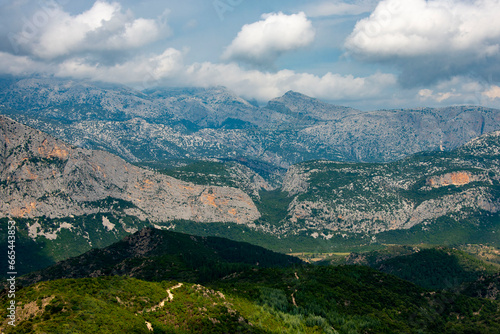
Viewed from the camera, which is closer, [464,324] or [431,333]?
[431,333]

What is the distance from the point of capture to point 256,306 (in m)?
123

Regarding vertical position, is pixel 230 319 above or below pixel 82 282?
below

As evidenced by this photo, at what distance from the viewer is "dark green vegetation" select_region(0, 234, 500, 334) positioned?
87.9 m

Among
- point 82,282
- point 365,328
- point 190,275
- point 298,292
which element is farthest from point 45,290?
point 190,275

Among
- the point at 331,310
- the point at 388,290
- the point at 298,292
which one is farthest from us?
the point at 388,290

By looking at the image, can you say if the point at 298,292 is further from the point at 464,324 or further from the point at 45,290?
the point at 45,290

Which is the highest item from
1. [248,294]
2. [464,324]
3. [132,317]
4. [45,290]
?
[45,290]

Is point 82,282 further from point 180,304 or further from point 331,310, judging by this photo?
point 331,310

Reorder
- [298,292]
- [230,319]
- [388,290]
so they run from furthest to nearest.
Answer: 1. [388,290]
2. [298,292]
3. [230,319]

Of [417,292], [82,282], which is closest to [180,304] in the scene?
[82,282]

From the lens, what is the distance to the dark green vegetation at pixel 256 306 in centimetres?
8794

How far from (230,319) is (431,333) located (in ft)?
219

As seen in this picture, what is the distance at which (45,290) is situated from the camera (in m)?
96.9

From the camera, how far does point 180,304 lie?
355ft
